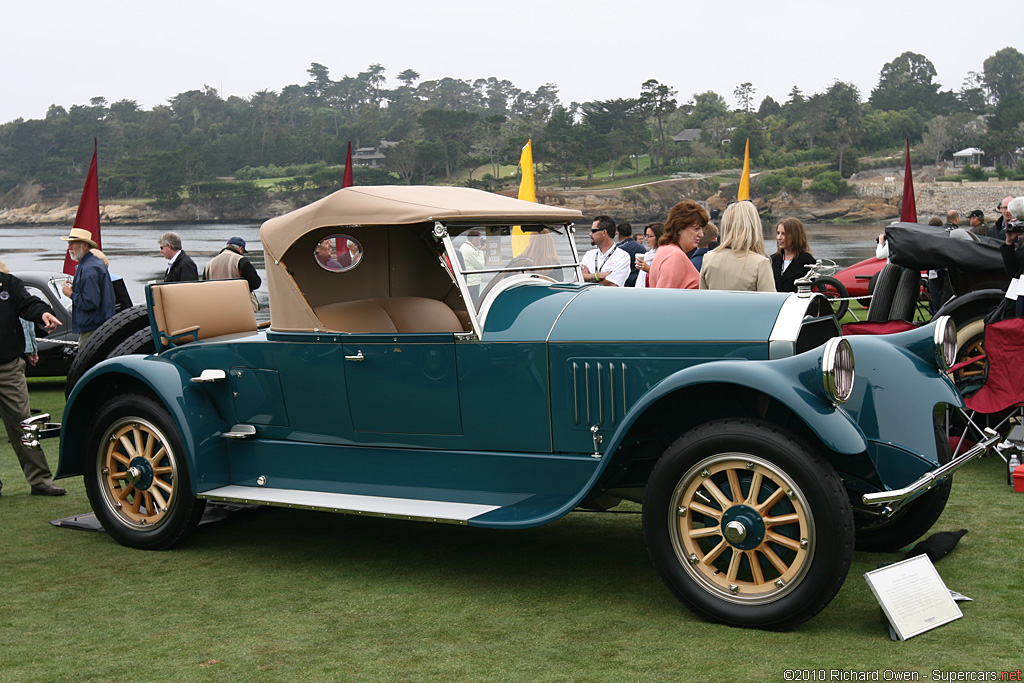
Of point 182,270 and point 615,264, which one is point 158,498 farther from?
point 182,270

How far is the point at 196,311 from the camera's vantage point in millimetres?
5398

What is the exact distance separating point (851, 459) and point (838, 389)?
0.44 meters

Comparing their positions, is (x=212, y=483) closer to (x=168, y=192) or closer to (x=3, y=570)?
(x=3, y=570)

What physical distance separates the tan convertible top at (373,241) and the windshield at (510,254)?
0.08 meters

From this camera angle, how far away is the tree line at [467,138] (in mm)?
92938

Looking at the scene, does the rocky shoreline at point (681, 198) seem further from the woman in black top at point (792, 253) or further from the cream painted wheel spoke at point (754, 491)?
the cream painted wheel spoke at point (754, 491)

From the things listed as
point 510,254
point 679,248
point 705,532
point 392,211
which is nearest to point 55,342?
point 392,211

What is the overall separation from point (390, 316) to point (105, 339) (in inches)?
104

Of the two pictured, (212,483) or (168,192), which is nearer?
(212,483)

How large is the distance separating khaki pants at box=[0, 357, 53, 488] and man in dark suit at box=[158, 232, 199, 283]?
323cm

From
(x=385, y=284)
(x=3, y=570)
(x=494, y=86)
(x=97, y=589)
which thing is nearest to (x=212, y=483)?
(x=97, y=589)

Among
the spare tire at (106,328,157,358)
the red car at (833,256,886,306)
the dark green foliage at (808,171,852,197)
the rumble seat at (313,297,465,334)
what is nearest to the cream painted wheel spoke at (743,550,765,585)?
the rumble seat at (313,297,465,334)

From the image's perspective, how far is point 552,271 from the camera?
500cm

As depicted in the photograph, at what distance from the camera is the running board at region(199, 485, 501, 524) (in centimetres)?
423
